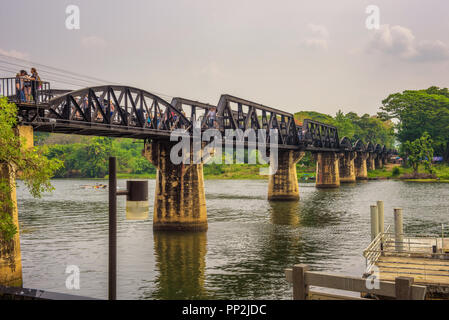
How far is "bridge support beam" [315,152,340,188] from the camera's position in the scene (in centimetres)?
11375

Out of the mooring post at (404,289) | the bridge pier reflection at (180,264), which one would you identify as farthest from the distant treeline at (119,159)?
the mooring post at (404,289)

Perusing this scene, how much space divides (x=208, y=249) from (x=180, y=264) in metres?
4.95

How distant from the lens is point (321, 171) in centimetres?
11506

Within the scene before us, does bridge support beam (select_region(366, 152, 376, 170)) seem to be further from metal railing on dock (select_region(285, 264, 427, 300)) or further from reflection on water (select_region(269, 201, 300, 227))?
metal railing on dock (select_region(285, 264, 427, 300))

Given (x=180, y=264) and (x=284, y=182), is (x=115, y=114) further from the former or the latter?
(x=284, y=182)

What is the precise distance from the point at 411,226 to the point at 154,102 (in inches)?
1070

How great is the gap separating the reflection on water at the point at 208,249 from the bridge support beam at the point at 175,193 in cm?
124

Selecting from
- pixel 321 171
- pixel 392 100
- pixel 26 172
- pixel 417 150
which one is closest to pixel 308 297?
pixel 26 172

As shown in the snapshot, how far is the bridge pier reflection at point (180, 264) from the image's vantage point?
2569 cm

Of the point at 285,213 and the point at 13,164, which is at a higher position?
the point at 13,164

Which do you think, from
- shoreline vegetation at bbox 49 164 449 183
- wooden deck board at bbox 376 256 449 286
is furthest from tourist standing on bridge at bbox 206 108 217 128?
shoreline vegetation at bbox 49 164 449 183

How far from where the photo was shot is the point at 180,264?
106 ft

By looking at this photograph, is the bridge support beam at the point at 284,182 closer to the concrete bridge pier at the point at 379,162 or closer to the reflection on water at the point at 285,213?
the reflection on water at the point at 285,213

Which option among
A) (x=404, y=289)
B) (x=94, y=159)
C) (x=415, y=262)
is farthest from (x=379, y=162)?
(x=404, y=289)
